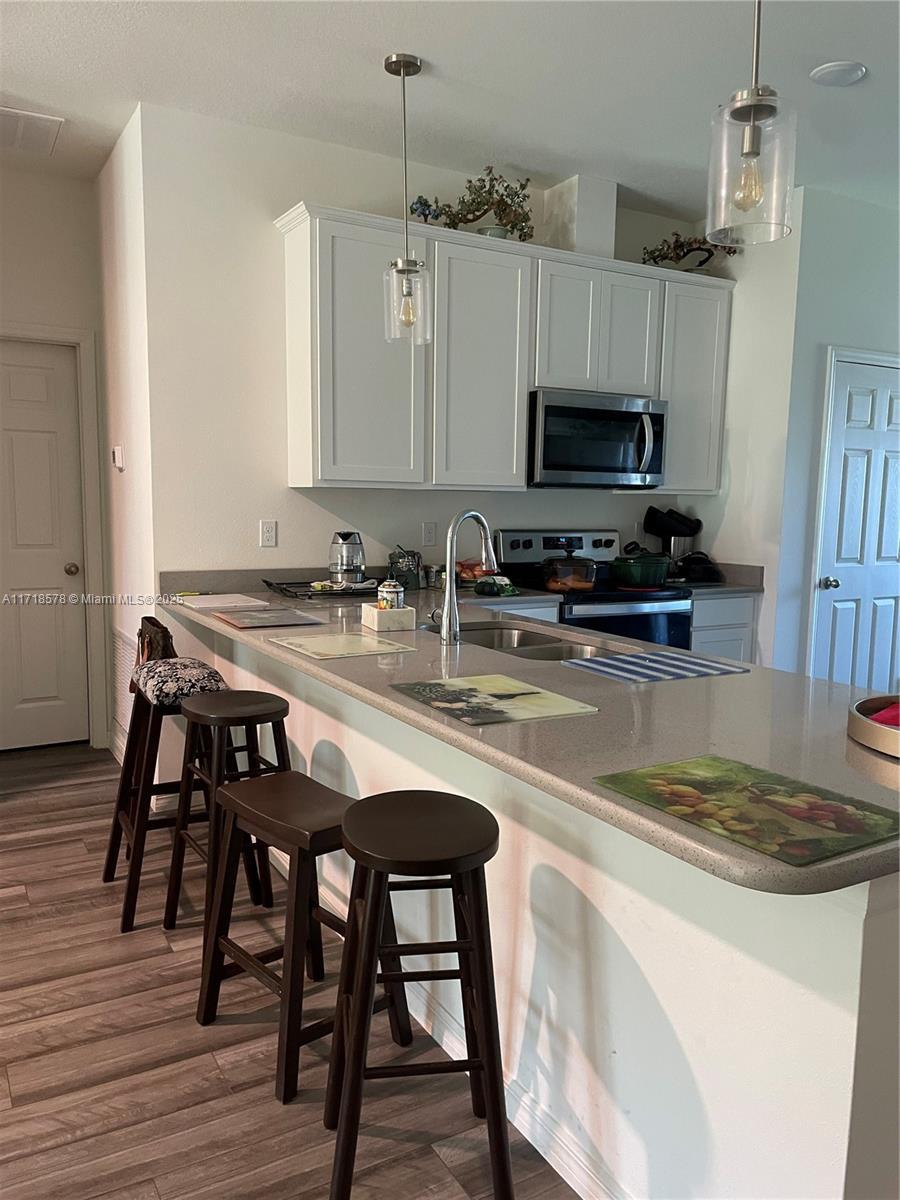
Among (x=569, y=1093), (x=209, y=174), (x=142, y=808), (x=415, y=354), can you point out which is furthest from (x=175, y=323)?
(x=569, y=1093)

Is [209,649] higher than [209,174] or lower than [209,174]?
lower

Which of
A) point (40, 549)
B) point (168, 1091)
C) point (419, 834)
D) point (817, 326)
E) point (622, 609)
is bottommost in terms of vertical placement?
point (168, 1091)

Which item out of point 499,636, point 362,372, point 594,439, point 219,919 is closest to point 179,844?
point 219,919

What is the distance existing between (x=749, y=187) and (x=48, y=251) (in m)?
3.64

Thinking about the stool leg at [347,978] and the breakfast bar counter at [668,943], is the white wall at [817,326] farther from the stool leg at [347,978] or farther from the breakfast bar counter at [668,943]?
the stool leg at [347,978]

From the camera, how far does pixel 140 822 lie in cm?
261

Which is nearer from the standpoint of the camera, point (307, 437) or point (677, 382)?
point (307, 437)

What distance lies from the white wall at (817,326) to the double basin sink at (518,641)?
1964mm

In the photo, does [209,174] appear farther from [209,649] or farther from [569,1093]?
[569,1093]

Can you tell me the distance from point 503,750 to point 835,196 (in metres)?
3.79

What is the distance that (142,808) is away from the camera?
2.64m

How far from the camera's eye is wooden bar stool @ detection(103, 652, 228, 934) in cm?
256

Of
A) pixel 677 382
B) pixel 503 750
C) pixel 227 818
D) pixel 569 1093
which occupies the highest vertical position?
pixel 677 382

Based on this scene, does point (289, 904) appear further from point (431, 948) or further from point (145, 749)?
point (145, 749)
